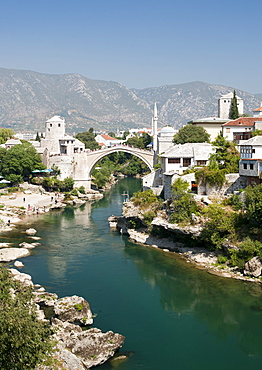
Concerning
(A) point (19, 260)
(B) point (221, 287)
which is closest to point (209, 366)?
(B) point (221, 287)

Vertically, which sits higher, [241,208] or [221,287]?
[241,208]

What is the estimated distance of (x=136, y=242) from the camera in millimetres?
28781

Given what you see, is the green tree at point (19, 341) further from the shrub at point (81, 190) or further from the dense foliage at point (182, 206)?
the shrub at point (81, 190)

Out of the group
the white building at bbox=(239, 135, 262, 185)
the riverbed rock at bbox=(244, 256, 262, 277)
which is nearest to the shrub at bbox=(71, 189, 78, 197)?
the white building at bbox=(239, 135, 262, 185)

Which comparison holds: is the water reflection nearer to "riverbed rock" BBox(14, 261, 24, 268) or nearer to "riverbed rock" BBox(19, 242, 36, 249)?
"riverbed rock" BBox(14, 261, 24, 268)

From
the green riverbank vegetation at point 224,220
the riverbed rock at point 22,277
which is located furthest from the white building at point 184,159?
the riverbed rock at point 22,277

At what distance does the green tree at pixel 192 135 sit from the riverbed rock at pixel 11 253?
19946mm

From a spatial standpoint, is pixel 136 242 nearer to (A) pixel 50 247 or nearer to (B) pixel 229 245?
(A) pixel 50 247

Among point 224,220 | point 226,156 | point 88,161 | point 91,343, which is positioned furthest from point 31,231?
point 88,161

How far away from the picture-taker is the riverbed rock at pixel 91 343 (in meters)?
14.3

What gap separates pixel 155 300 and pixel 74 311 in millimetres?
4242

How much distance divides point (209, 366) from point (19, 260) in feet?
44.3

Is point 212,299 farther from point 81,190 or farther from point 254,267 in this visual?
point 81,190

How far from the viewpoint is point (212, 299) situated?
1939 centimetres
